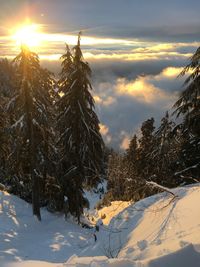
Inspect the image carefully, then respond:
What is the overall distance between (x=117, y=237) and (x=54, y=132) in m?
14.6

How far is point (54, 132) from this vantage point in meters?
27.3

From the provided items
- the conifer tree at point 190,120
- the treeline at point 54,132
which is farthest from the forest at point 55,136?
the conifer tree at point 190,120

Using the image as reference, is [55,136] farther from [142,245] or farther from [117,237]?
[142,245]

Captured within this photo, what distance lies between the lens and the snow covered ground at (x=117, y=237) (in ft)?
18.9

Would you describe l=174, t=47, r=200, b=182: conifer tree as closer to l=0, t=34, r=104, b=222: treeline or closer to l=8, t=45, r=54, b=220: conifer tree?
l=0, t=34, r=104, b=222: treeline

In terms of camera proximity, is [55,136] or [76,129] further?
[55,136]

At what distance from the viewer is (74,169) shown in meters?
26.3

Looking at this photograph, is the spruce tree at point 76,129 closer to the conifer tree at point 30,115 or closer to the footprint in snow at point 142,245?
the conifer tree at point 30,115

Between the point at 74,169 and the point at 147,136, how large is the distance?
1853 cm

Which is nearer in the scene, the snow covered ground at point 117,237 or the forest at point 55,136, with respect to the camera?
the snow covered ground at point 117,237

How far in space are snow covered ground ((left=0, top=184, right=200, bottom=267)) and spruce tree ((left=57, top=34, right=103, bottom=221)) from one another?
10.2 ft

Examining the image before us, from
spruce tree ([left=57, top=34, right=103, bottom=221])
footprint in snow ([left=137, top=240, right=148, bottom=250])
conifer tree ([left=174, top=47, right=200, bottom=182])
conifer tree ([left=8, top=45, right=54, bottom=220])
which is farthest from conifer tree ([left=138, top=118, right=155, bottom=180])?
footprint in snow ([left=137, top=240, right=148, bottom=250])

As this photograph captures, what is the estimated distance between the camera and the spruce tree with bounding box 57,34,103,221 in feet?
80.7

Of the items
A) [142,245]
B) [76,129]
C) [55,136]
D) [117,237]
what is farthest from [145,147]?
[142,245]
